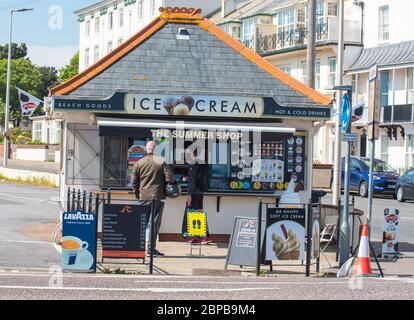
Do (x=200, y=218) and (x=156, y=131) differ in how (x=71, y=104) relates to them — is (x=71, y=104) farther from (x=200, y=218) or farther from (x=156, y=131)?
(x=200, y=218)

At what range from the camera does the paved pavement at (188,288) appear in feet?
39.5

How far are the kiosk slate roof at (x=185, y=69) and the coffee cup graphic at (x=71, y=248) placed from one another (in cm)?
544

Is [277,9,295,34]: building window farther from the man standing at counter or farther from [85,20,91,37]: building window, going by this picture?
the man standing at counter

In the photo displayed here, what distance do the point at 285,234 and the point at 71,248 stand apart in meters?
3.59

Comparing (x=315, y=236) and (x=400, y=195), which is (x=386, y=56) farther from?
(x=315, y=236)

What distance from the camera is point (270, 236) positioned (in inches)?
648

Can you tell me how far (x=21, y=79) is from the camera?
11900 cm

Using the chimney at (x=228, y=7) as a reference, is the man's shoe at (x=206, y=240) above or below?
below

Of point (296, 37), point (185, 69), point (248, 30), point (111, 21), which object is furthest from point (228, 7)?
point (185, 69)

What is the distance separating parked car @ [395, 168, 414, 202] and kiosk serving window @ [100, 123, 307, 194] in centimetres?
1757

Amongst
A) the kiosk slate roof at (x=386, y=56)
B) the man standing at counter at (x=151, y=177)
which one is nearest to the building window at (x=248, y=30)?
the kiosk slate roof at (x=386, y=56)

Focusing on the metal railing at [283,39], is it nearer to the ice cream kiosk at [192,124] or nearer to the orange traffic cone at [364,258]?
the ice cream kiosk at [192,124]

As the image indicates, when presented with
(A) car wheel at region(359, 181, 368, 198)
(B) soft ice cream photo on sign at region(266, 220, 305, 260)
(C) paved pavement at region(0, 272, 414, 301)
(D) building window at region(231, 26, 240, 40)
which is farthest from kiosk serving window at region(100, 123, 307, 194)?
(D) building window at region(231, 26, 240, 40)
